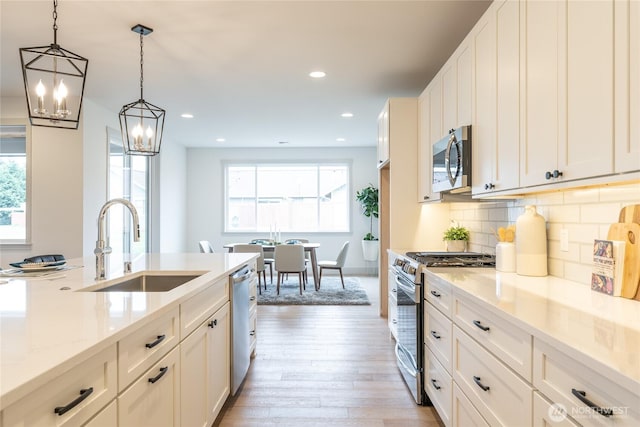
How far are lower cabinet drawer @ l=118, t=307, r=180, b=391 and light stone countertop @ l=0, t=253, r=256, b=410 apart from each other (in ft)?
0.17

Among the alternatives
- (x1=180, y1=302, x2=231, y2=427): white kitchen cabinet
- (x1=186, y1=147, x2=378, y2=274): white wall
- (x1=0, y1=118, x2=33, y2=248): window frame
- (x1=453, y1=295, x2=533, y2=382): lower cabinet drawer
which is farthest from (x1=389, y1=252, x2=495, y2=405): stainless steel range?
(x1=186, y1=147, x2=378, y2=274): white wall

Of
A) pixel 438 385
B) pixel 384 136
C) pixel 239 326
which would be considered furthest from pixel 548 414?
pixel 384 136

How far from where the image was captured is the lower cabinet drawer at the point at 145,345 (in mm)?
1121

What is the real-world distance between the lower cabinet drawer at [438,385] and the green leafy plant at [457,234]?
130 centimetres

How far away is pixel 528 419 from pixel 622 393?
460mm

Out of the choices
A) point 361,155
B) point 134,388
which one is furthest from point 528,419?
point 361,155

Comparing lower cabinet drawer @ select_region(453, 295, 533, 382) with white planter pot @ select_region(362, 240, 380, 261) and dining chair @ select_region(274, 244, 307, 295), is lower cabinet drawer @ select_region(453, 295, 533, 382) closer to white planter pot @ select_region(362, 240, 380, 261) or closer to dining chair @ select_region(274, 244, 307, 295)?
dining chair @ select_region(274, 244, 307, 295)

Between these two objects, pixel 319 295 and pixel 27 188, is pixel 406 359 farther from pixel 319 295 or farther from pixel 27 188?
pixel 27 188

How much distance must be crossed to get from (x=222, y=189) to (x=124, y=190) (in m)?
2.47

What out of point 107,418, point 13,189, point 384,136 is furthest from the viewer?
point 13,189

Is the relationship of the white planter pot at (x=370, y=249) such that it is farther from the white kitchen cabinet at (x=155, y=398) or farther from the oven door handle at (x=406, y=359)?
the white kitchen cabinet at (x=155, y=398)

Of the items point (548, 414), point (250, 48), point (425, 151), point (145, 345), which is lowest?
point (548, 414)

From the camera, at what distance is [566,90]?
142cm

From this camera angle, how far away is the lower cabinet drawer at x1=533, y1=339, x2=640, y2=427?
785 mm
